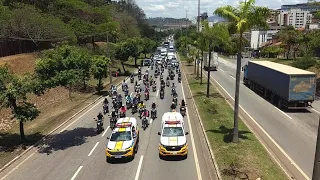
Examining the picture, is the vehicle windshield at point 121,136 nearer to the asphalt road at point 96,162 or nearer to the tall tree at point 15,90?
the asphalt road at point 96,162

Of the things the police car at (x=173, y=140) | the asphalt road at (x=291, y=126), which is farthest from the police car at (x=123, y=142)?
the asphalt road at (x=291, y=126)

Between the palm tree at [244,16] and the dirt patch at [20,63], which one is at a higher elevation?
the palm tree at [244,16]

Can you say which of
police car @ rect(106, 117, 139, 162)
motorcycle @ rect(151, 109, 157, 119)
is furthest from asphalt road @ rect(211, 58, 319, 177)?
police car @ rect(106, 117, 139, 162)

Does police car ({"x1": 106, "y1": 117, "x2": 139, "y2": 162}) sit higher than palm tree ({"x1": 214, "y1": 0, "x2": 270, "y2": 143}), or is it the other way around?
palm tree ({"x1": 214, "y1": 0, "x2": 270, "y2": 143})

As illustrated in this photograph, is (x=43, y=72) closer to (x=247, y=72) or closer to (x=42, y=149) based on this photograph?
(x=42, y=149)

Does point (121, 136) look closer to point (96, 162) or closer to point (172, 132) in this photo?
point (96, 162)

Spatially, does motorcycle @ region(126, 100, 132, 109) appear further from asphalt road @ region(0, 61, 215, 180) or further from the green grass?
asphalt road @ region(0, 61, 215, 180)

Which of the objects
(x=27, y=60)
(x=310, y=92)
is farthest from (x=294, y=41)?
(x=27, y=60)
